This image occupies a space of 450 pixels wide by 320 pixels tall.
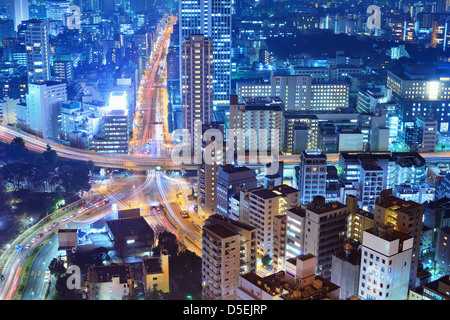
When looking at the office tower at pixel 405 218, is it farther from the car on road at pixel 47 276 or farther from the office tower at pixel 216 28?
the office tower at pixel 216 28

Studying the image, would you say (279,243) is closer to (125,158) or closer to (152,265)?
(152,265)

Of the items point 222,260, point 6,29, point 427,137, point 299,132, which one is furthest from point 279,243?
point 6,29

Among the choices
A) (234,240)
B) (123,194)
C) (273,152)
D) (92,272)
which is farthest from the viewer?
(273,152)

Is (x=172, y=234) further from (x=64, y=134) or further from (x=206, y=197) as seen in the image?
(x=64, y=134)

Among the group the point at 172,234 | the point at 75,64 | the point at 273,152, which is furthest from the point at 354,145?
the point at 75,64

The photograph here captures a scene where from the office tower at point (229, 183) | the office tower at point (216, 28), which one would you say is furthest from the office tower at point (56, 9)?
the office tower at point (229, 183)

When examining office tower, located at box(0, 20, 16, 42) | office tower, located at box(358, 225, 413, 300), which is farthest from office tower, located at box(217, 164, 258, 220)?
office tower, located at box(0, 20, 16, 42)
